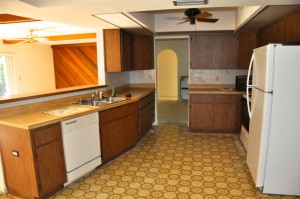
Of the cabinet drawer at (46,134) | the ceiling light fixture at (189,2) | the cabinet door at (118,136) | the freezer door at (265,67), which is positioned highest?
the ceiling light fixture at (189,2)

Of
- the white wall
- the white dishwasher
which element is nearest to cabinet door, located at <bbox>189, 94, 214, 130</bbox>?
the white dishwasher

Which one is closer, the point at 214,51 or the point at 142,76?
the point at 214,51

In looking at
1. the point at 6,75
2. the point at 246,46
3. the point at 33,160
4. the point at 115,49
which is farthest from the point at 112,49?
the point at 6,75

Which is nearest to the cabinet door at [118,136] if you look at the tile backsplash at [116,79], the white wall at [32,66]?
the tile backsplash at [116,79]

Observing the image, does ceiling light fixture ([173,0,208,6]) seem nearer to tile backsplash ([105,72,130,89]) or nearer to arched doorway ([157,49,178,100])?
tile backsplash ([105,72,130,89])

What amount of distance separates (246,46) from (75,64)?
521 cm

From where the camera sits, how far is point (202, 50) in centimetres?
486

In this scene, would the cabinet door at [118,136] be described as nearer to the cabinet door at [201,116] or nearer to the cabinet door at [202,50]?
the cabinet door at [201,116]

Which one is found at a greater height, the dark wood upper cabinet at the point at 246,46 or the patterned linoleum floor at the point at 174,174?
the dark wood upper cabinet at the point at 246,46

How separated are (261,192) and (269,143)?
0.61 m

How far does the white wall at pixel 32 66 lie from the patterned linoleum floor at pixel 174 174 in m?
4.41

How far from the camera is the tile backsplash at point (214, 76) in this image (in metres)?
5.03

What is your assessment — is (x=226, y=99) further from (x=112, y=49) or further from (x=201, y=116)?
(x=112, y=49)

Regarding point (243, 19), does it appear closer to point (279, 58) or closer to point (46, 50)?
point (279, 58)
